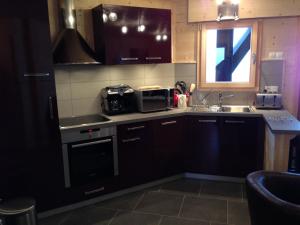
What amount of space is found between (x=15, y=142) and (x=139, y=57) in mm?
1658

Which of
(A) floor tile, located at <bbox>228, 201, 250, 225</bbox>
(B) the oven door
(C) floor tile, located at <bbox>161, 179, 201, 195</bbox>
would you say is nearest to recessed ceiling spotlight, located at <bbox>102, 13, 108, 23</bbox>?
(B) the oven door

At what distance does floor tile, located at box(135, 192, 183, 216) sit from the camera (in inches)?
111

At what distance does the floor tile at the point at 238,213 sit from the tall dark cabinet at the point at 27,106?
178cm

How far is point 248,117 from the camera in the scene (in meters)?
3.17

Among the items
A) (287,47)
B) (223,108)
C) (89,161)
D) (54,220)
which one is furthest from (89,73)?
(287,47)

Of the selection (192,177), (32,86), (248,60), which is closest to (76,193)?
(32,86)

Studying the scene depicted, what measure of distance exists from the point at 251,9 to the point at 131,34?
1.58m

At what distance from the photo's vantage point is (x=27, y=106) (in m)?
2.52

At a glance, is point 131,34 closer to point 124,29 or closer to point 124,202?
point 124,29

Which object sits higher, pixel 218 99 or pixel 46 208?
pixel 218 99

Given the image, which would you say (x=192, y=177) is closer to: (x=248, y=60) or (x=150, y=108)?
(x=150, y=108)

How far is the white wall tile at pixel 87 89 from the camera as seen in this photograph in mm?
3277

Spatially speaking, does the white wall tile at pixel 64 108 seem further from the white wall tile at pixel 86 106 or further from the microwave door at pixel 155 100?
the microwave door at pixel 155 100

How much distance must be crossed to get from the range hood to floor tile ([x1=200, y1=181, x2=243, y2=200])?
196 centimetres
